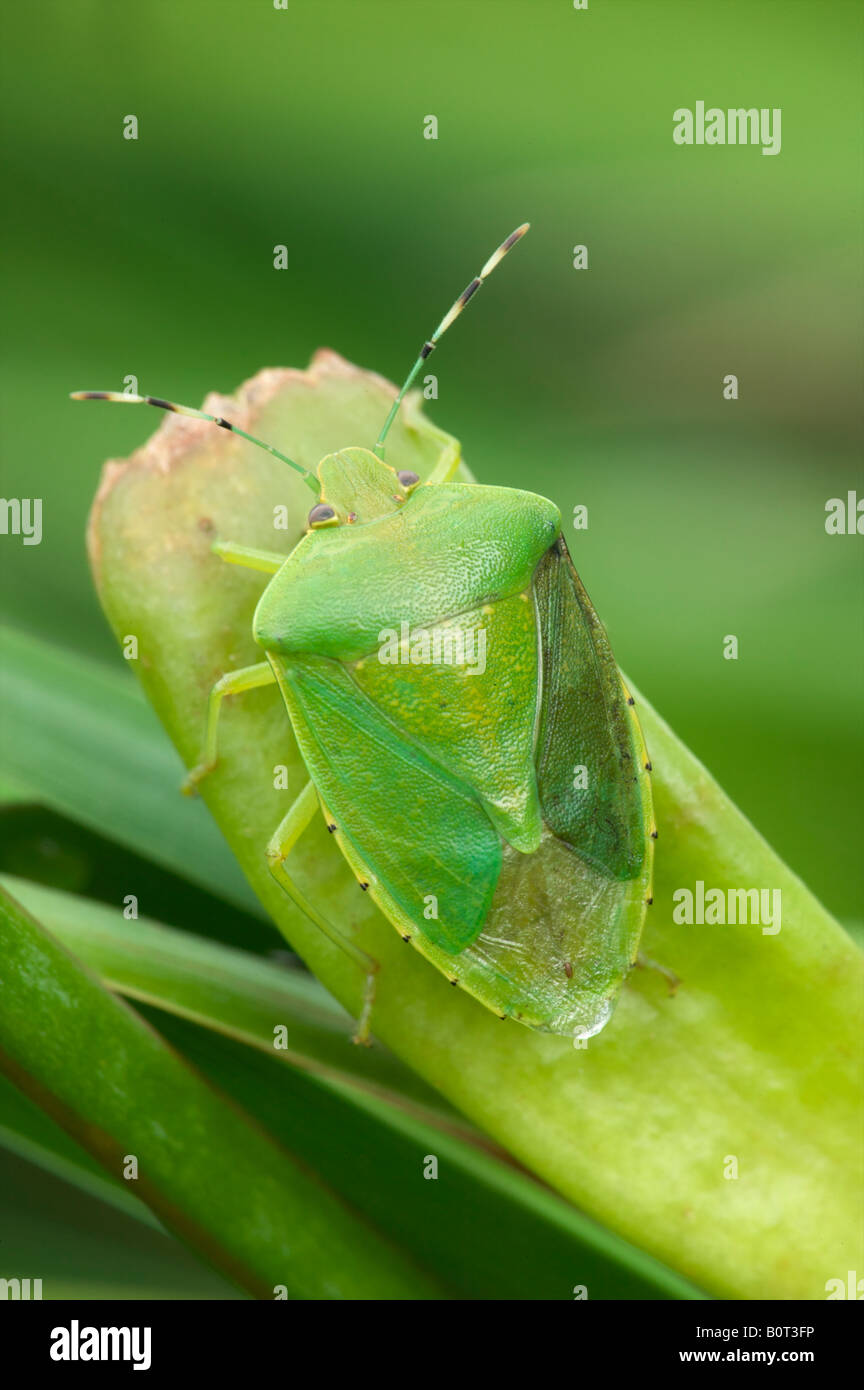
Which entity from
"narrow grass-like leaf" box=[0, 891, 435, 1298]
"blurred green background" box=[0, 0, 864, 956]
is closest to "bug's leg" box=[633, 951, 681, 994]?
"narrow grass-like leaf" box=[0, 891, 435, 1298]

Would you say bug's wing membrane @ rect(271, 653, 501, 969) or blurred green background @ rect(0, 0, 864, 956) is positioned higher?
blurred green background @ rect(0, 0, 864, 956)

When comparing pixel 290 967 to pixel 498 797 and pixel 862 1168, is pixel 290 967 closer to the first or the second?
pixel 498 797

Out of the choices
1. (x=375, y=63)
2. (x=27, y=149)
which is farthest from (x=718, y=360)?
(x=27, y=149)

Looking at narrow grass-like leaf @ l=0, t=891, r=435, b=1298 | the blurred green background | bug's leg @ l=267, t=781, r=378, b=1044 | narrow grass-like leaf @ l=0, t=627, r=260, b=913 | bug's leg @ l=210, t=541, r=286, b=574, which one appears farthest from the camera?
the blurred green background

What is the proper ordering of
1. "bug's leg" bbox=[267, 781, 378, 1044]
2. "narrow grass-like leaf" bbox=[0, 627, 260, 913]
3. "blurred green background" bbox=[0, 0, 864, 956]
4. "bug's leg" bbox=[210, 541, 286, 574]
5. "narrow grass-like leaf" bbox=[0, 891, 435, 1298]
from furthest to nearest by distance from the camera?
"blurred green background" bbox=[0, 0, 864, 956]
"narrow grass-like leaf" bbox=[0, 627, 260, 913]
"bug's leg" bbox=[210, 541, 286, 574]
"bug's leg" bbox=[267, 781, 378, 1044]
"narrow grass-like leaf" bbox=[0, 891, 435, 1298]

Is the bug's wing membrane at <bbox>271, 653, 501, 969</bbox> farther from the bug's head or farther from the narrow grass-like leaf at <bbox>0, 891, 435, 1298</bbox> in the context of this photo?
the narrow grass-like leaf at <bbox>0, 891, 435, 1298</bbox>

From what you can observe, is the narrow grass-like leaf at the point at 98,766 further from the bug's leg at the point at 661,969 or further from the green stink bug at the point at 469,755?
the bug's leg at the point at 661,969
